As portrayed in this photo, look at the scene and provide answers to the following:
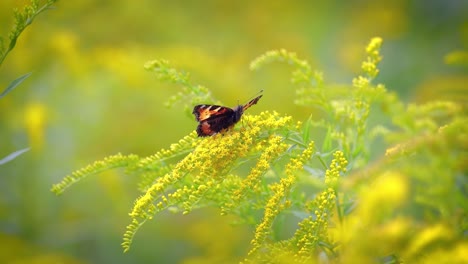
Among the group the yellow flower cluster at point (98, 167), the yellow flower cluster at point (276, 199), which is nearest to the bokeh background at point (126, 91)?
the yellow flower cluster at point (98, 167)

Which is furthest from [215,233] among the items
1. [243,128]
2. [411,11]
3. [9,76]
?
[411,11]

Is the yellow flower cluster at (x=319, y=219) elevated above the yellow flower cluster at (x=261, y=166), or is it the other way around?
the yellow flower cluster at (x=261, y=166)

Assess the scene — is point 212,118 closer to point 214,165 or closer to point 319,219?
point 214,165

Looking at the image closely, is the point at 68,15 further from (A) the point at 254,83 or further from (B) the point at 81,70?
(A) the point at 254,83

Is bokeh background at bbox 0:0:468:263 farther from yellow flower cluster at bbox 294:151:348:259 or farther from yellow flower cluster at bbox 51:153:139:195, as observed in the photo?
yellow flower cluster at bbox 294:151:348:259

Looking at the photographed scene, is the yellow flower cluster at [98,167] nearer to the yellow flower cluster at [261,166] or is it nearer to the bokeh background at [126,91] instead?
the yellow flower cluster at [261,166]
